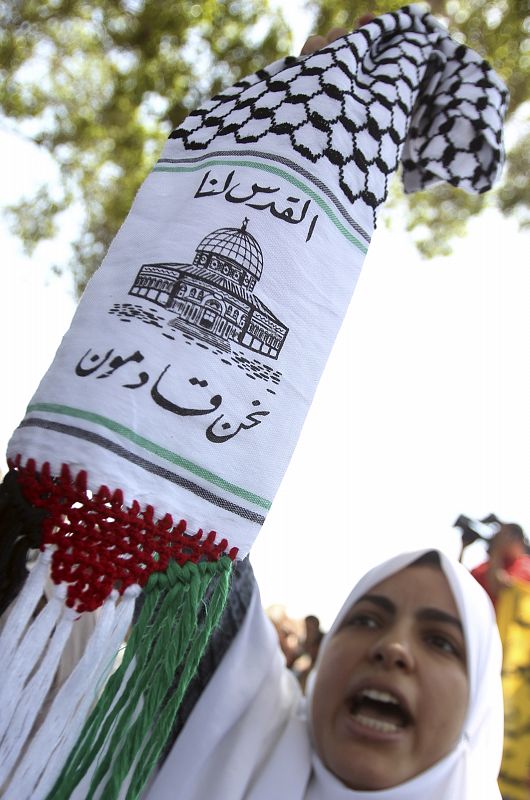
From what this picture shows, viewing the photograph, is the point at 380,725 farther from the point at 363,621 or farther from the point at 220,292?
the point at 220,292

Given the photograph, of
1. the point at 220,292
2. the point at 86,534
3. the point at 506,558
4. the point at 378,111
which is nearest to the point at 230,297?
the point at 220,292

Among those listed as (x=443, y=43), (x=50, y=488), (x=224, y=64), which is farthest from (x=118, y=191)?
(x=50, y=488)

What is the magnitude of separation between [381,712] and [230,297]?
995 millimetres

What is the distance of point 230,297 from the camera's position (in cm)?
94

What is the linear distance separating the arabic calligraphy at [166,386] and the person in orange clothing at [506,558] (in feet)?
7.03

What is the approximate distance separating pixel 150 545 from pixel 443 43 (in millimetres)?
1194

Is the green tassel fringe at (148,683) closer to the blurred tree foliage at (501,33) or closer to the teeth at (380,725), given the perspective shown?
the teeth at (380,725)

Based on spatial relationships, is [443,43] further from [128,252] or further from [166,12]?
[166,12]

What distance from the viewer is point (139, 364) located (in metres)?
0.87

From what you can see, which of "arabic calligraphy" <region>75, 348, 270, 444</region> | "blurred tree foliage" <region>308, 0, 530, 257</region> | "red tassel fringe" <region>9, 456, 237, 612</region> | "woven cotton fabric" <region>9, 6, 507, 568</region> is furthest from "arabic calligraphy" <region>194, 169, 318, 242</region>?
"blurred tree foliage" <region>308, 0, 530, 257</region>

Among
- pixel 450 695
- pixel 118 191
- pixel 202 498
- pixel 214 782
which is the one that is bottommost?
pixel 214 782

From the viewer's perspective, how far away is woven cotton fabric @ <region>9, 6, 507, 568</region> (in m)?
0.84

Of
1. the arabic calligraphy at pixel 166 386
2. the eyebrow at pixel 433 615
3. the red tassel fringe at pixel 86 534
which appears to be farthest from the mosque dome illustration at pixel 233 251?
the eyebrow at pixel 433 615

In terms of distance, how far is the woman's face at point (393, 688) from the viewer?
145cm
